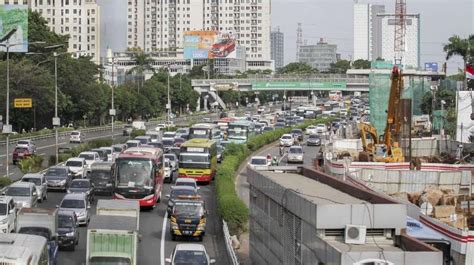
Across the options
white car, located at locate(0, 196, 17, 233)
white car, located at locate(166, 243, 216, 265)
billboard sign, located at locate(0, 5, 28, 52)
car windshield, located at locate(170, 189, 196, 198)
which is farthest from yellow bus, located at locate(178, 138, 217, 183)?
billboard sign, located at locate(0, 5, 28, 52)

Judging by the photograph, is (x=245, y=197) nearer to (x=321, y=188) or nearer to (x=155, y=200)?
(x=155, y=200)

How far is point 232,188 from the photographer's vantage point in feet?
140

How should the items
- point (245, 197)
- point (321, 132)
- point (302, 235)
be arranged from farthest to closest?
point (321, 132), point (245, 197), point (302, 235)

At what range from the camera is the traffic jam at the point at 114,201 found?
A: 2677 centimetres

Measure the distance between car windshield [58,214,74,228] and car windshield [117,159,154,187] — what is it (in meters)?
8.76

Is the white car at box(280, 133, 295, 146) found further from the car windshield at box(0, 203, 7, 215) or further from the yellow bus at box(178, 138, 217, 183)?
the car windshield at box(0, 203, 7, 215)

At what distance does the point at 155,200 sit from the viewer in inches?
1687

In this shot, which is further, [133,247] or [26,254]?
[133,247]

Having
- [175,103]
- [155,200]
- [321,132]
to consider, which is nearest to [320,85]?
[175,103]

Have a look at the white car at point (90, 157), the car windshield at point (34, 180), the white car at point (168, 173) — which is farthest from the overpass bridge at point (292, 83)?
the car windshield at point (34, 180)

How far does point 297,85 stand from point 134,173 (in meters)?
127

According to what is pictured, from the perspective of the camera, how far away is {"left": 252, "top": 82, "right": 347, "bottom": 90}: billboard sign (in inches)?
6535

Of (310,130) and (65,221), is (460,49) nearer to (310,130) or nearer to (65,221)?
(310,130)

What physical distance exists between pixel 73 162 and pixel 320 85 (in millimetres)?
115598
